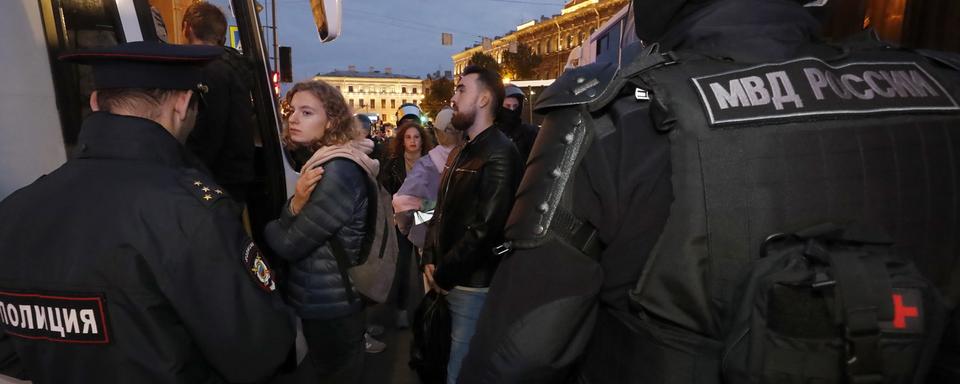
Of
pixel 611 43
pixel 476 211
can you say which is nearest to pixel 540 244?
pixel 476 211

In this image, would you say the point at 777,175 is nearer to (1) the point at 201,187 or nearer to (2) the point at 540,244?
(2) the point at 540,244

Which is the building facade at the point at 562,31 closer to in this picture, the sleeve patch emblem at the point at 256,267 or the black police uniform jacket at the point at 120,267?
the sleeve patch emblem at the point at 256,267

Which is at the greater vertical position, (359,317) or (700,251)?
(700,251)

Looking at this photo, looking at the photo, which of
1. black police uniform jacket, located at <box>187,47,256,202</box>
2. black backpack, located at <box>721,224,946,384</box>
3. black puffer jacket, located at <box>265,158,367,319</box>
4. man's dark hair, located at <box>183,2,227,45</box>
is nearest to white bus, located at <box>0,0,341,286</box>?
black police uniform jacket, located at <box>187,47,256,202</box>

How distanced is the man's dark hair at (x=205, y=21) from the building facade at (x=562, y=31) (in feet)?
141

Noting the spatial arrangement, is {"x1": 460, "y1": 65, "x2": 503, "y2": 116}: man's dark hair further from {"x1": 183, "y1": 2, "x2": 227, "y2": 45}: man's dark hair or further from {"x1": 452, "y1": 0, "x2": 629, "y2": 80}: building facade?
{"x1": 452, "y1": 0, "x2": 629, "y2": 80}: building facade

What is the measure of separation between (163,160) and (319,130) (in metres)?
1.42

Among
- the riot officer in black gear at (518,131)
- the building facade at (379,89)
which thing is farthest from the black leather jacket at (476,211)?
the building facade at (379,89)

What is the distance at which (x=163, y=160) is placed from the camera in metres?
1.42

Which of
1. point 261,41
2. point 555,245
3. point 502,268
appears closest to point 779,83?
point 555,245

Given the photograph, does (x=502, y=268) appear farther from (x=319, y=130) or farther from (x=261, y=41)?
(x=261, y=41)

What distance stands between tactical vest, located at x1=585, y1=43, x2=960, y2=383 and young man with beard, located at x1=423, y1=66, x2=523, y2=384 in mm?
1591

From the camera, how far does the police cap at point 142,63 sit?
1.38m

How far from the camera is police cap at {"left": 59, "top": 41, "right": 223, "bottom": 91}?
1.38m
